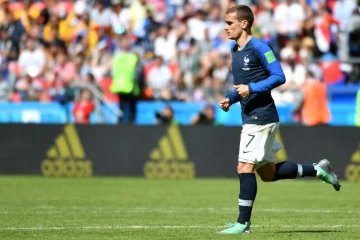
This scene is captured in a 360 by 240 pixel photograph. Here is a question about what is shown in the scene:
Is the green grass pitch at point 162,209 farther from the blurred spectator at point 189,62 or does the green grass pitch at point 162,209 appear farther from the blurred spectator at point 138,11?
the blurred spectator at point 138,11

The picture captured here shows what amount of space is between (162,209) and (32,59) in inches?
517

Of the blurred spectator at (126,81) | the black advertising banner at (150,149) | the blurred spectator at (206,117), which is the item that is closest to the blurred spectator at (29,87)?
the black advertising banner at (150,149)

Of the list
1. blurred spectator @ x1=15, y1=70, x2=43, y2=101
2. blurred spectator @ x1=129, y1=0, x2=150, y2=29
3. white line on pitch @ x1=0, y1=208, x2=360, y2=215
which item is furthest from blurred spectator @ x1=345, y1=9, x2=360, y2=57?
white line on pitch @ x1=0, y1=208, x2=360, y2=215

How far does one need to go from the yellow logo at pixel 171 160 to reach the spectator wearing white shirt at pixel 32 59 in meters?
6.07

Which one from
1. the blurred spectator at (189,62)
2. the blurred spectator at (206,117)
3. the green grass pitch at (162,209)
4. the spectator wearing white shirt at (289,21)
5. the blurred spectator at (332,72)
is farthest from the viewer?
the spectator wearing white shirt at (289,21)

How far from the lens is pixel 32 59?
24156 mm

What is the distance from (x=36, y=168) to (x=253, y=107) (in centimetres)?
1108

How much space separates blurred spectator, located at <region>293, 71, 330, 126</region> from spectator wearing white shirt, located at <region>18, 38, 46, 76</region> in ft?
25.4

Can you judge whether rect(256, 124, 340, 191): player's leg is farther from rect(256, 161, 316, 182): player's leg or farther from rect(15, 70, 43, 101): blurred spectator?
rect(15, 70, 43, 101): blurred spectator

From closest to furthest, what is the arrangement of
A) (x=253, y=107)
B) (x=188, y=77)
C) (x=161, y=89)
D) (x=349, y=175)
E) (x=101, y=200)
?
(x=253, y=107) < (x=101, y=200) < (x=349, y=175) < (x=161, y=89) < (x=188, y=77)

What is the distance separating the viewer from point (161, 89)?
20.4 m

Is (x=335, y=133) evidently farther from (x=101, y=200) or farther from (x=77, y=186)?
(x=101, y=200)

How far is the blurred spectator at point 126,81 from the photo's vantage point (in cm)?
2006

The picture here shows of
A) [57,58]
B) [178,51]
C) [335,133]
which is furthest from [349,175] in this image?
[57,58]
